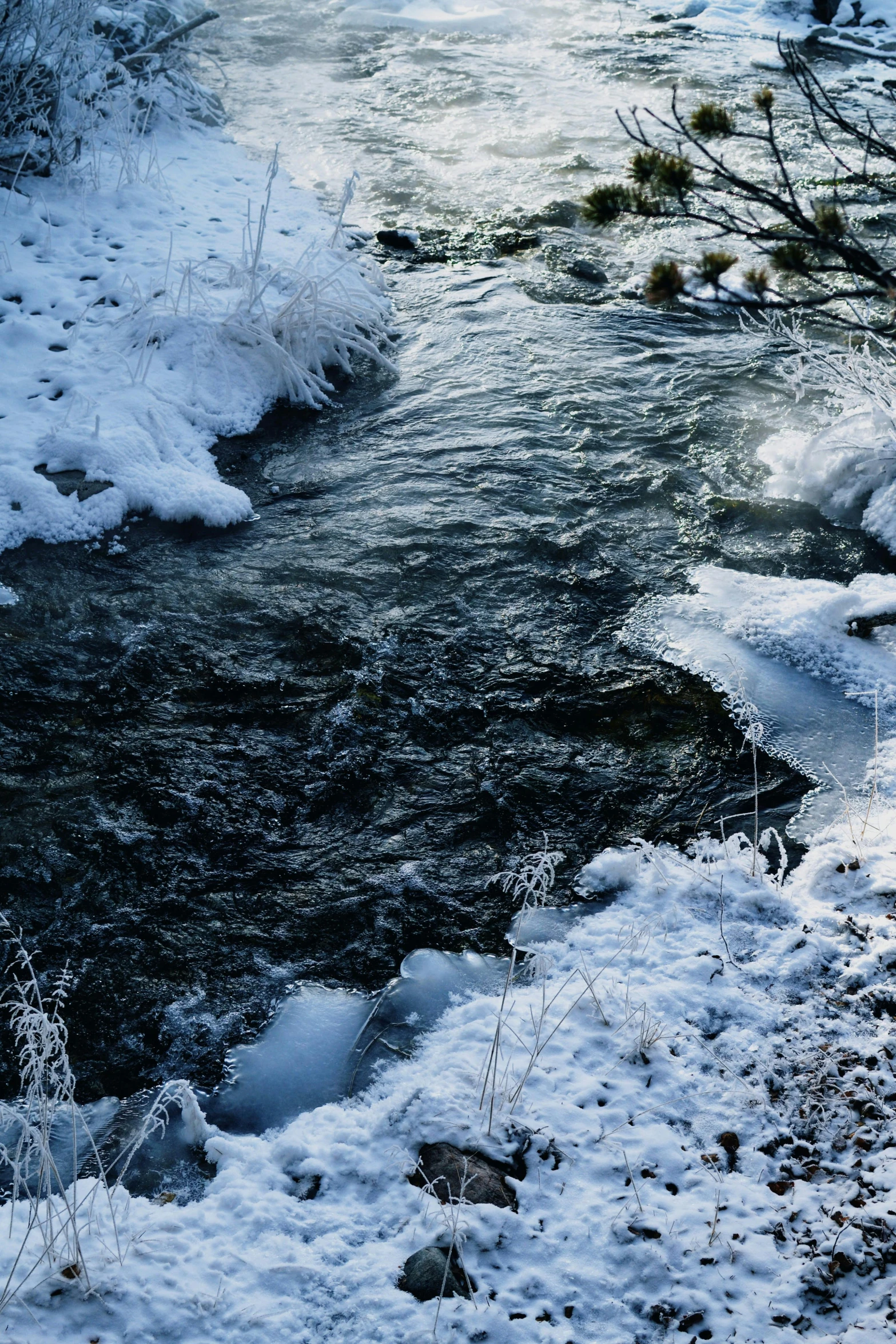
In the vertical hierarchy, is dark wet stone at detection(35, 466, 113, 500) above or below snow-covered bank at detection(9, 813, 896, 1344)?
above

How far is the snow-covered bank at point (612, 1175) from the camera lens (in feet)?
8.51

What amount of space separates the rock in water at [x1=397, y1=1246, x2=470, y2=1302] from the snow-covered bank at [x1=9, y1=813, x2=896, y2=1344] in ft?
0.09

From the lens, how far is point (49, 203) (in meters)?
8.11

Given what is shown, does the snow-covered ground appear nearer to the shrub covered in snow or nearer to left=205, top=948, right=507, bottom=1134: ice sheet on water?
left=205, top=948, right=507, bottom=1134: ice sheet on water

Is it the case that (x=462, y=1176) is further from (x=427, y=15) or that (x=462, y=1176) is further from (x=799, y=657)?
(x=427, y=15)

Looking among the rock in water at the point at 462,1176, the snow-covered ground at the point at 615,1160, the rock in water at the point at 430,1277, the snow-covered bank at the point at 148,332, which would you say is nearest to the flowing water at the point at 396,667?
the snow-covered bank at the point at 148,332

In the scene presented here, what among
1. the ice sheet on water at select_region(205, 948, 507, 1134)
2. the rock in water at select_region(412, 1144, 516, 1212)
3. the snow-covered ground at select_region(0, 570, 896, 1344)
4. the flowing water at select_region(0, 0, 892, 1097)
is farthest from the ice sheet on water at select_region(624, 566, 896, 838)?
the rock in water at select_region(412, 1144, 516, 1212)

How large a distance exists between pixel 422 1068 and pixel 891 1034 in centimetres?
150

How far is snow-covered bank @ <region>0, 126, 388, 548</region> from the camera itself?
5945mm

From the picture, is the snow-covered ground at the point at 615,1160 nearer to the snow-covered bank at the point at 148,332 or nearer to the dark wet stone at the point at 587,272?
the snow-covered bank at the point at 148,332

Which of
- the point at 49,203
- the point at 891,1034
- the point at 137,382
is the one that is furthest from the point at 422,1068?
the point at 49,203

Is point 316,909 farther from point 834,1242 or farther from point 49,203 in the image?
point 49,203

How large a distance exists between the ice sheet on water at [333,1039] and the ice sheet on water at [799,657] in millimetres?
1667

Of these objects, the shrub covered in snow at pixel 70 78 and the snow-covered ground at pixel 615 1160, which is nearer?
the snow-covered ground at pixel 615 1160
